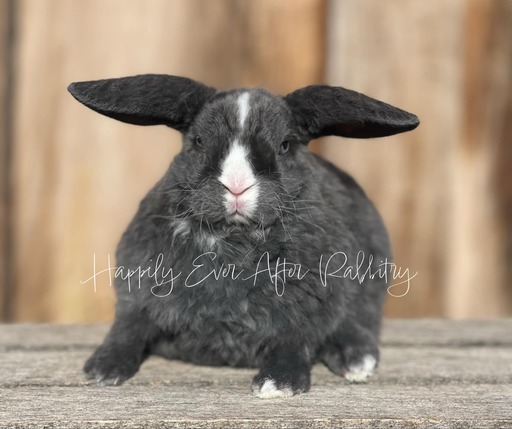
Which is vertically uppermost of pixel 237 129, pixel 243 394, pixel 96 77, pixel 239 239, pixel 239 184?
pixel 96 77

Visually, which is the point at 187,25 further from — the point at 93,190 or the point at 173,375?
the point at 173,375

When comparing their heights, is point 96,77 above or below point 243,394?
above

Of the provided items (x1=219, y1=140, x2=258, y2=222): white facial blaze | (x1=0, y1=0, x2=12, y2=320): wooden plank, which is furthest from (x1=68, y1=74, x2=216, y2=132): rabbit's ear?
(x1=0, y1=0, x2=12, y2=320): wooden plank

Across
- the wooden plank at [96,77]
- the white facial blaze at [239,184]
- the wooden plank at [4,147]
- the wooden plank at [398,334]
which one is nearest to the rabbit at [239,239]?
the white facial blaze at [239,184]

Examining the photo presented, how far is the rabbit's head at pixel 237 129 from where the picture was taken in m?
1.49

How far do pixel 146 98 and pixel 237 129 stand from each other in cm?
19

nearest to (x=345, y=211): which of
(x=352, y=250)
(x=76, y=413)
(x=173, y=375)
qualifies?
(x=352, y=250)

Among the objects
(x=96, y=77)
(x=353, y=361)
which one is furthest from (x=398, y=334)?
(x=96, y=77)

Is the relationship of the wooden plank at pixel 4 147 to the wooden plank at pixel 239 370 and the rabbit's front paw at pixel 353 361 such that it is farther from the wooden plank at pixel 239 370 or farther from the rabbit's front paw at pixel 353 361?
the rabbit's front paw at pixel 353 361

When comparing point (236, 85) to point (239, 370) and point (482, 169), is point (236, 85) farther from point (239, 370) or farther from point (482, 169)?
point (239, 370)

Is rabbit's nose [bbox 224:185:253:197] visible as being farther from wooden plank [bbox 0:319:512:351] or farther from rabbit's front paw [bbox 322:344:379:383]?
wooden plank [bbox 0:319:512:351]

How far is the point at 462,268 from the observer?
8.19 feet

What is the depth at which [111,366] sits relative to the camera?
5.25 ft

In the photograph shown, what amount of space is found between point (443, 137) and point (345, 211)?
81 cm
